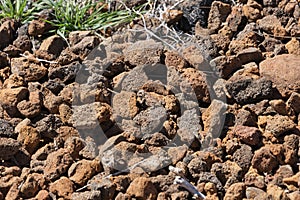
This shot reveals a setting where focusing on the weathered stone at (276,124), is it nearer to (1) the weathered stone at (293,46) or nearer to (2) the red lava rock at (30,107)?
(1) the weathered stone at (293,46)

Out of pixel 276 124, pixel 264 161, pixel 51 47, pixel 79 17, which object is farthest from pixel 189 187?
pixel 79 17

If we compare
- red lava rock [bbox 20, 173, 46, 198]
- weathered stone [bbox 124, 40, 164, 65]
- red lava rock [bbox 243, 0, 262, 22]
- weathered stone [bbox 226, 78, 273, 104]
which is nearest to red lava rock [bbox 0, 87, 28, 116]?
red lava rock [bbox 20, 173, 46, 198]

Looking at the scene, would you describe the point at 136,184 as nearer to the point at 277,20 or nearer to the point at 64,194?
the point at 64,194

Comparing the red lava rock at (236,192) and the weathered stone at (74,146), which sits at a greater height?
the weathered stone at (74,146)

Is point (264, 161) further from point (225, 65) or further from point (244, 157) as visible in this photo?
point (225, 65)

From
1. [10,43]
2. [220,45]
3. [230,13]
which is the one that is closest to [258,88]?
[220,45]

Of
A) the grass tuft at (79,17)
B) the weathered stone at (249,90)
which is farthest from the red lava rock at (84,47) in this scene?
the weathered stone at (249,90)
